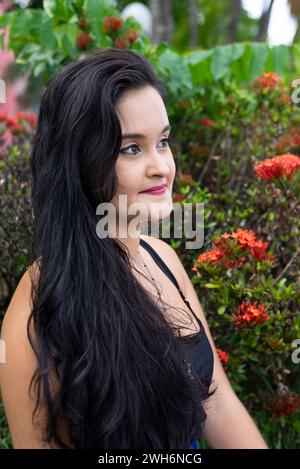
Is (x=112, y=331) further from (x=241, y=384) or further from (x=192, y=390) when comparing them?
(x=241, y=384)

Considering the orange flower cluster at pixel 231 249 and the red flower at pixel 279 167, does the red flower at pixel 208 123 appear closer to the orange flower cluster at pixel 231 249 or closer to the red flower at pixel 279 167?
the red flower at pixel 279 167

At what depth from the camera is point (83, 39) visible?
312cm

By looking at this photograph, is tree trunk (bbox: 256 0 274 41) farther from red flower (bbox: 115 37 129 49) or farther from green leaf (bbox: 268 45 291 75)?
red flower (bbox: 115 37 129 49)

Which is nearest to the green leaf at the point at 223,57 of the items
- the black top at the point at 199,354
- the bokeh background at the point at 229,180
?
the bokeh background at the point at 229,180

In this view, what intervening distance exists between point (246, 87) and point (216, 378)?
216cm

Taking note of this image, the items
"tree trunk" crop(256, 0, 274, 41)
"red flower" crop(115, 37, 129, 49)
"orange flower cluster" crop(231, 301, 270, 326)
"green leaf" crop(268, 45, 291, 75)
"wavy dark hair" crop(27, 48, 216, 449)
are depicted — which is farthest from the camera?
"tree trunk" crop(256, 0, 274, 41)

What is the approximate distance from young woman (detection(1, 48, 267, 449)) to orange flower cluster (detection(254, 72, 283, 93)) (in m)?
1.48

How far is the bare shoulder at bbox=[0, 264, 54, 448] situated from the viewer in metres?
1.65

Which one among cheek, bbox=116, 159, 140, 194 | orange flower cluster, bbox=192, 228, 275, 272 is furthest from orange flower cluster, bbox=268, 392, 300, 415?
cheek, bbox=116, 159, 140, 194

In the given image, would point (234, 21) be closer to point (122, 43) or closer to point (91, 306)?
point (122, 43)

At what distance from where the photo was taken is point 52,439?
65.8 inches

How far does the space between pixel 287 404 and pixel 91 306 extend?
131 cm

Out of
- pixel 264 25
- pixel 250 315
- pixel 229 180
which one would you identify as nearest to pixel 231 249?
pixel 250 315

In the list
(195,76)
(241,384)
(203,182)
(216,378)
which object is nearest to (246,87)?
(195,76)
